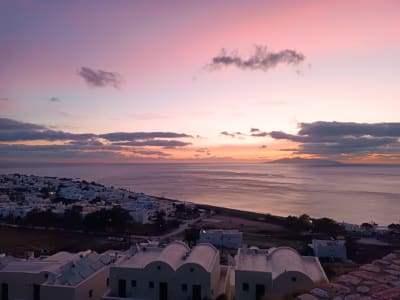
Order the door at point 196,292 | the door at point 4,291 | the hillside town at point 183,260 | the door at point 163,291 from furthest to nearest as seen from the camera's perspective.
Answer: the door at point 4,291, the door at point 163,291, the door at point 196,292, the hillside town at point 183,260

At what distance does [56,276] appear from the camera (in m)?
11.4

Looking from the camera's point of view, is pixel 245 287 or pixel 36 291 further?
pixel 36 291

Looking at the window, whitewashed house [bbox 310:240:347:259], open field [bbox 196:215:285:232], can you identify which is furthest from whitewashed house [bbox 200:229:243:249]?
the window

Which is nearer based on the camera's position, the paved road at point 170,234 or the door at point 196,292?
the door at point 196,292

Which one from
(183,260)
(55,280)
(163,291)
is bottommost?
(163,291)

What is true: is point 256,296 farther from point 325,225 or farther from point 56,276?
point 325,225

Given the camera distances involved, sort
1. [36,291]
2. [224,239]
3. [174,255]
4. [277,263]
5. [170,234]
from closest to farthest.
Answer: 1. [277,263]
2. [36,291]
3. [174,255]
4. [224,239]
5. [170,234]

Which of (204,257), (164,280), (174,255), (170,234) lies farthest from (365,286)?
(170,234)

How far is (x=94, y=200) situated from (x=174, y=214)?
47.1 ft

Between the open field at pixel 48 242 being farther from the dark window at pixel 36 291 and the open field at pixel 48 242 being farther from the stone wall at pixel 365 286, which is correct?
the stone wall at pixel 365 286

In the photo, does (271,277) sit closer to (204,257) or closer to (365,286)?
(204,257)

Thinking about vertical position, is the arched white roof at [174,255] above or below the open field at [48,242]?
above

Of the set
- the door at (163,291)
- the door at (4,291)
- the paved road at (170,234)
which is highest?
the door at (163,291)

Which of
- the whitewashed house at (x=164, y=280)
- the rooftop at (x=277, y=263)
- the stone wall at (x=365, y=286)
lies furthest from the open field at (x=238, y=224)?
the stone wall at (x=365, y=286)
